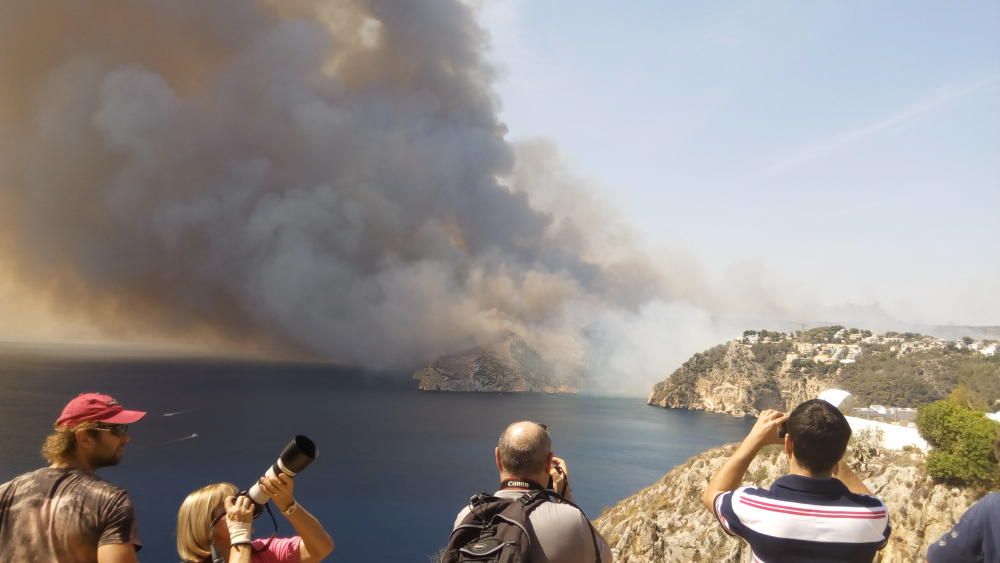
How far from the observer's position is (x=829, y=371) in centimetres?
9806

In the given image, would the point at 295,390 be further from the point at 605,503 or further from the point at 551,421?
the point at 605,503

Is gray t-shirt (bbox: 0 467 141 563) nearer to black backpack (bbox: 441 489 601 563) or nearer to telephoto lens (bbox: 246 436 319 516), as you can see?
telephoto lens (bbox: 246 436 319 516)

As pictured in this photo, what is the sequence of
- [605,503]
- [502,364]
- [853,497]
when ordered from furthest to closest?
[502,364] < [605,503] < [853,497]

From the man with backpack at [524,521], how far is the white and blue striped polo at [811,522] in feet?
2.51

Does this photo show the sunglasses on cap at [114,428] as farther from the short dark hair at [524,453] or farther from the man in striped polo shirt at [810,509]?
the man in striped polo shirt at [810,509]

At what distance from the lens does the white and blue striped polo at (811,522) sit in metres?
2.81

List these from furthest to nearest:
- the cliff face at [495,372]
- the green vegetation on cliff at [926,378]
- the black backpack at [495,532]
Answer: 1. the cliff face at [495,372]
2. the green vegetation on cliff at [926,378]
3. the black backpack at [495,532]

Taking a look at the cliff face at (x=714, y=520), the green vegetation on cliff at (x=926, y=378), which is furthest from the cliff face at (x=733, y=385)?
the cliff face at (x=714, y=520)

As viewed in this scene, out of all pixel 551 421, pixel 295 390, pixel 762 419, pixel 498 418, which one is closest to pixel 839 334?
pixel 551 421

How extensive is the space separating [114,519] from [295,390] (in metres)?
141

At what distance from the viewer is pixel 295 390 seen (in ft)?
445

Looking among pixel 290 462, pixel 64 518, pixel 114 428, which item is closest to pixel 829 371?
pixel 290 462

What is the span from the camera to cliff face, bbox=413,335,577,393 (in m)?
165

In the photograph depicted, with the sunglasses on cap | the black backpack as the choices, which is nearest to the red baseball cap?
the sunglasses on cap
